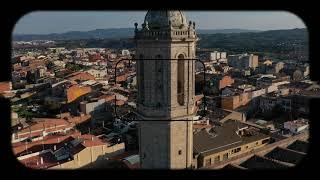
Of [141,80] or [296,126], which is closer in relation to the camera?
[141,80]

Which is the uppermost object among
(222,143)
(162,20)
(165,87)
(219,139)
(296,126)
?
(162,20)

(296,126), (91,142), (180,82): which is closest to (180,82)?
(180,82)

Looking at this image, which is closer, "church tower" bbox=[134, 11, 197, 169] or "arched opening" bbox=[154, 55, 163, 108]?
"church tower" bbox=[134, 11, 197, 169]

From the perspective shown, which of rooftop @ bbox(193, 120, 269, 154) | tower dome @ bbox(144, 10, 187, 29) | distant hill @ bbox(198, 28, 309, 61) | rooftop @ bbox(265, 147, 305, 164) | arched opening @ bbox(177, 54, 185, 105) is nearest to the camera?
tower dome @ bbox(144, 10, 187, 29)

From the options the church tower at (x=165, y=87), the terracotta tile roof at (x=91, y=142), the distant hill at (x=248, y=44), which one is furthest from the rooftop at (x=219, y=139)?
the distant hill at (x=248, y=44)

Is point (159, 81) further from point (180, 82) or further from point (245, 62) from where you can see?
point (245, 62)

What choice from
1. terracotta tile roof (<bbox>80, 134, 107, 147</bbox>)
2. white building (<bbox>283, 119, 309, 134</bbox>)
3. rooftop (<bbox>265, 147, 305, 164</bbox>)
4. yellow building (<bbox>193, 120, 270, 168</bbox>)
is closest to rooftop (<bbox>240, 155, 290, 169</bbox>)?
rooftop (<bbox>265, 147, 305, 164</bbox>)

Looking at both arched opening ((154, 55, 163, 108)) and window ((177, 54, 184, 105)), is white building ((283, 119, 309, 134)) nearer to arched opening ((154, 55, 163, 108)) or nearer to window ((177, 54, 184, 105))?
window ((177, 54, 184, 105))

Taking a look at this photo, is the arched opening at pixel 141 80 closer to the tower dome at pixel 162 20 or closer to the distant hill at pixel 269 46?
the tower dome at pixel 162 20

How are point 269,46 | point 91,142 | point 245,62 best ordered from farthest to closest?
1. point 269,46
2. point 245,62
3. point 91,142
